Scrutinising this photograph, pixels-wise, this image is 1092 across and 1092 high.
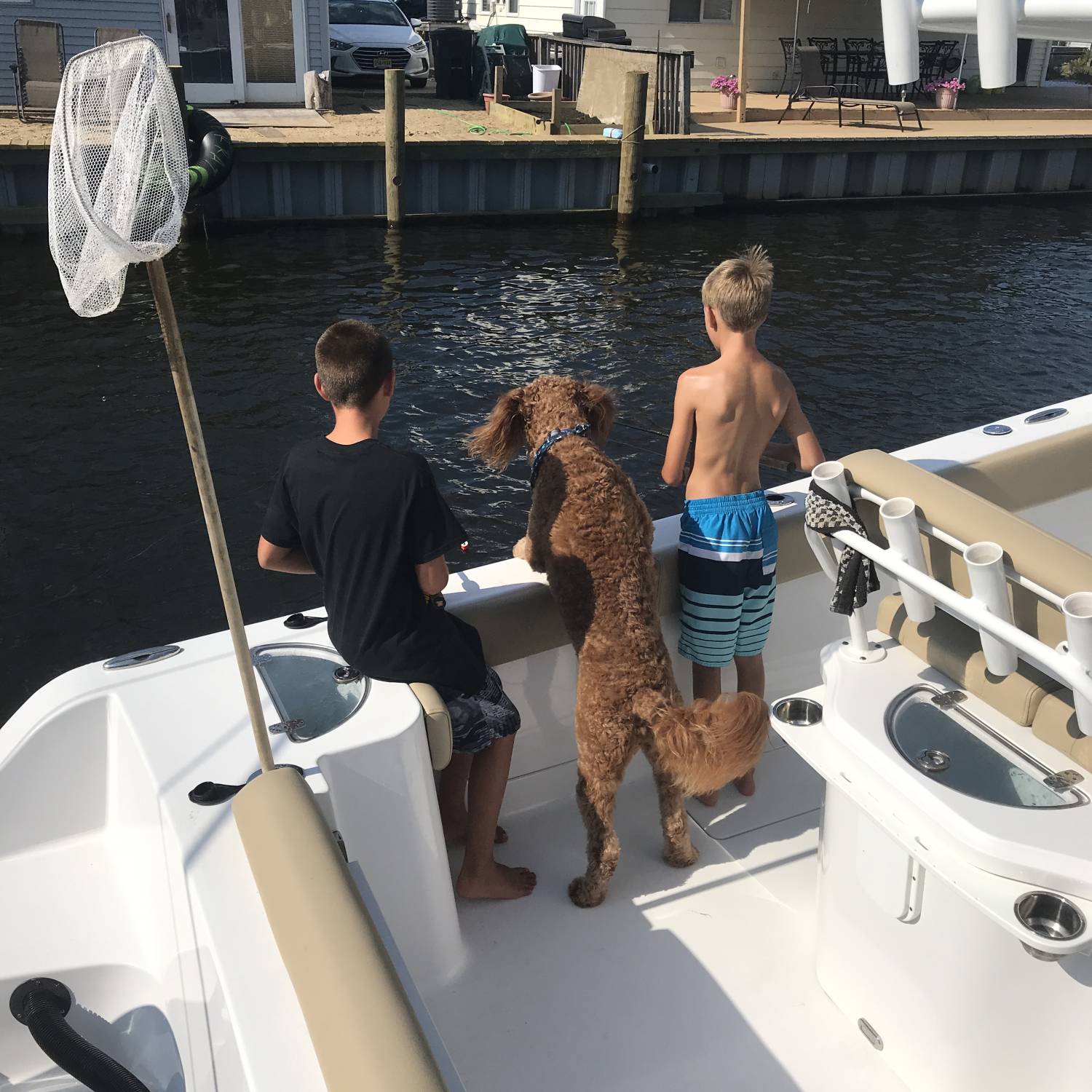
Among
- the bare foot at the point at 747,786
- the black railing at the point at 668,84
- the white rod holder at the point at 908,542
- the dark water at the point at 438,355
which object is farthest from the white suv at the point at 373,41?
the white rod holder at the point at 908,542

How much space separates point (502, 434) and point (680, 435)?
0.51 metres

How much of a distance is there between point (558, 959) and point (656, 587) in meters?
0.98

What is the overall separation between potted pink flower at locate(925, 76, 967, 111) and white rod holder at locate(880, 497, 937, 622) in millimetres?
19837

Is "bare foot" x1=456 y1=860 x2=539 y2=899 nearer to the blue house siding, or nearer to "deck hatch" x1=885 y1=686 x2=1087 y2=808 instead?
"deck hatch" x1=885 y1=686 x2=1087 y2=808

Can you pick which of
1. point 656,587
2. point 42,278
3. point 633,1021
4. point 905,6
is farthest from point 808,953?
point 42,278

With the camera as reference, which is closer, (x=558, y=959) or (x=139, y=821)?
(x=139, y=821)

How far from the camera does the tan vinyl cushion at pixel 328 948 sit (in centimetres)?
159

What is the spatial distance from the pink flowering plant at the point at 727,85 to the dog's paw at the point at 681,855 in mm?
17114

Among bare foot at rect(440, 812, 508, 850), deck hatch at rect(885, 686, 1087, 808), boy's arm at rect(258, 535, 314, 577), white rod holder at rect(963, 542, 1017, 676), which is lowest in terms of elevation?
bare foot at rect(440, 812, 508, 850)

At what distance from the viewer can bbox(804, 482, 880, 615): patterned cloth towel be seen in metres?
2.47

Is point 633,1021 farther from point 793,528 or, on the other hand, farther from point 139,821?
point 793,528

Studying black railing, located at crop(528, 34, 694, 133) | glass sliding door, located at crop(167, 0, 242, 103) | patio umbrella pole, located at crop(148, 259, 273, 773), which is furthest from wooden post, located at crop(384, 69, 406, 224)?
patio umbrella pole, located at crop(148, 259, 273, 773)

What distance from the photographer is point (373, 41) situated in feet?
62.3

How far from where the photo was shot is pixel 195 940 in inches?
80.7
